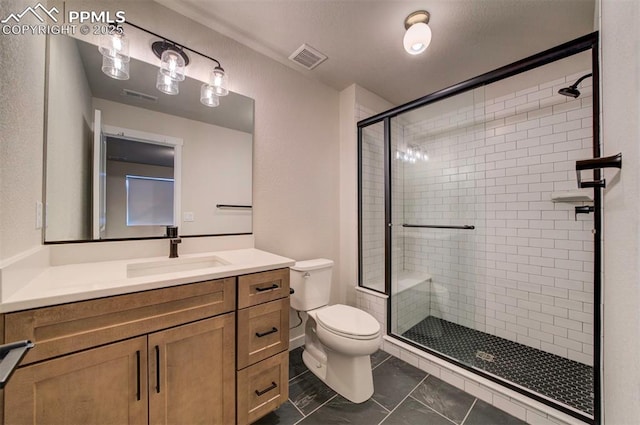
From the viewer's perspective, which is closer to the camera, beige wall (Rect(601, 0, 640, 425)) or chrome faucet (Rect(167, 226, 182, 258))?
beige wall (Rect(601, 0, 640, 425))

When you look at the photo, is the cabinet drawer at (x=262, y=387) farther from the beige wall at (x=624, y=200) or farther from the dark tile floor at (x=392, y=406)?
the beige wall at (x=624, y=200)

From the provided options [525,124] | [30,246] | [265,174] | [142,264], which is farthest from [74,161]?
[525,124]

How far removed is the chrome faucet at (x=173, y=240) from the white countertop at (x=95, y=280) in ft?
0.14

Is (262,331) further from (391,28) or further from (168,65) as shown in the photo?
(391,28)

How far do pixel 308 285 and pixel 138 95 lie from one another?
1659 mm

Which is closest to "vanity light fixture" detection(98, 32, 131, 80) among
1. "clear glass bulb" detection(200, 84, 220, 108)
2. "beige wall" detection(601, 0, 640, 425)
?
"clear glass bulb" detection(200, 84, 220, 108)

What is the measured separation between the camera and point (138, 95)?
1.40m

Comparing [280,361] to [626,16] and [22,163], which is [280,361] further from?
[626,16]

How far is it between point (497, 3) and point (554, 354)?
105 inches

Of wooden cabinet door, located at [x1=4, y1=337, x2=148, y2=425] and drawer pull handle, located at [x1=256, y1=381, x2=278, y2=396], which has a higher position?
wooden cabinet door, located at [x1=4, y1=337, x2=148, y2=425]

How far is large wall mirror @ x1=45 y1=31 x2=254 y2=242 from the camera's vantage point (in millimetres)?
1202

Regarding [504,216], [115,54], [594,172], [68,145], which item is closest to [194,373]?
[68,145]

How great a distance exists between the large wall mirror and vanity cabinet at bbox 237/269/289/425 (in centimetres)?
65

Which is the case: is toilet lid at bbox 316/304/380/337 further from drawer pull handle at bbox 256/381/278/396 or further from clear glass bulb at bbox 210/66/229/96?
clear glass bulb at bbox 210/66/229/96
